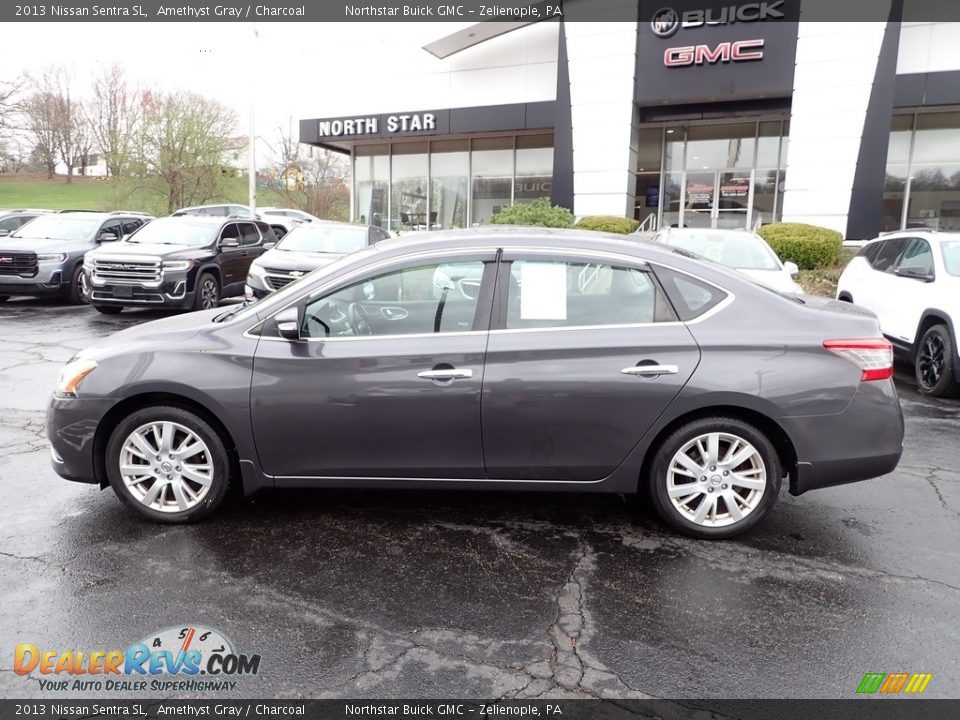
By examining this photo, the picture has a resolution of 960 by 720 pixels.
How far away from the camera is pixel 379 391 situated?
153 inches

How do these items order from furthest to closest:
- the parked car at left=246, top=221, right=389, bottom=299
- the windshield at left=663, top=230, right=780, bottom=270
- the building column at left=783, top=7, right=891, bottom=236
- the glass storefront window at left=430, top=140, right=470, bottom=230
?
the glass storefront window at left=430, top=140, right=470, bottom=230, the building column at left=783, top=7, right=891, bottom=236, the parked car at left=246, top=221, right=389, bottom=299, the windshield at left=663, top=230, right=780, bottom=270

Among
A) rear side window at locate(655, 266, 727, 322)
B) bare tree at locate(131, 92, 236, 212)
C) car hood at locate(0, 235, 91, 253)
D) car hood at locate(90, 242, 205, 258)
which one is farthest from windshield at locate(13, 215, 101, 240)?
bare tree at locate(131, 92, 236, 212)

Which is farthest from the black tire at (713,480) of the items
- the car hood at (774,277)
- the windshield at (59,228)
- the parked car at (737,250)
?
the windshield at (59,228)

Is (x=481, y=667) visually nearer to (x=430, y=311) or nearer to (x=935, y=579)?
(x=430, y=311)

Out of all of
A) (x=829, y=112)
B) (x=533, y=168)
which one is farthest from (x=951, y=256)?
(x=533, y=168)

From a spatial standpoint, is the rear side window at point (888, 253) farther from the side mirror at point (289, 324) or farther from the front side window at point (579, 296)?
the side mirror at point (289, 324)

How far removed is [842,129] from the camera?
17734mm

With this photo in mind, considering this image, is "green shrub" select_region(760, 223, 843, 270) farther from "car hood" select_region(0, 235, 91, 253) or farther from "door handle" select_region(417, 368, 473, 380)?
"car hood" select_region(0, 235, 91, 253)

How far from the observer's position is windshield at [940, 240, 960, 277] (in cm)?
767

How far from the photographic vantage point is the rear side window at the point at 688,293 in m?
3.95

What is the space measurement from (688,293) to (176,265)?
9830 millimetres

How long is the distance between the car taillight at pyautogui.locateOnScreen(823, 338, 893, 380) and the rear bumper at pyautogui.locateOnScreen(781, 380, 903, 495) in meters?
0.05

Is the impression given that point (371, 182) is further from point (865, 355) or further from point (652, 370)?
point (865, 355)

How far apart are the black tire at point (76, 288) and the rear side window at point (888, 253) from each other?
13.0m
